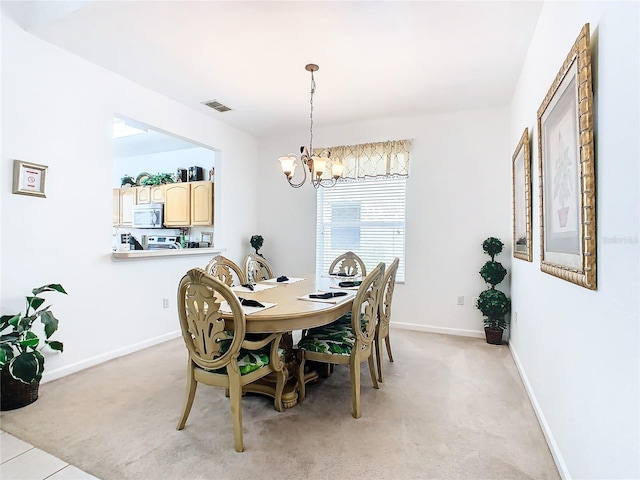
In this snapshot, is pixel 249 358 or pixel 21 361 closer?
pixel 249 358

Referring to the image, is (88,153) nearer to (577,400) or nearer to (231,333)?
(231,333)

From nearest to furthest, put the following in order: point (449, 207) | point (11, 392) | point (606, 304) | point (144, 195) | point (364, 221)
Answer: point (606, 304) < point (11, 392) < point (449, 207) < point (364, 221) < point (144, 195)

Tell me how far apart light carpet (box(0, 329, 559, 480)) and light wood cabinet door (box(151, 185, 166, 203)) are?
3.16 meters

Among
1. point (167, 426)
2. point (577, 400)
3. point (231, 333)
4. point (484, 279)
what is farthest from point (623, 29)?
point (484, 279)

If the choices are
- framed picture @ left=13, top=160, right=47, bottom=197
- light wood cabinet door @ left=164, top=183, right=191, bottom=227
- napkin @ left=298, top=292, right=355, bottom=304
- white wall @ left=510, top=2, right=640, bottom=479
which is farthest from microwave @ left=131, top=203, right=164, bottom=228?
white wall @ left=510, top=2, right=640, bottom=479

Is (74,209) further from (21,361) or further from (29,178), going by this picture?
(21,361)

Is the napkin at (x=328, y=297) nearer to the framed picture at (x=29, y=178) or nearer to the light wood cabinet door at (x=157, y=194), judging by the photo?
the framed picture at (x=29, y=178)

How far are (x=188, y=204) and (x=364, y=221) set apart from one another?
8.44 ft

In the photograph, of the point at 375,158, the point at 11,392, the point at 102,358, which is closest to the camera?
the point at 11,392

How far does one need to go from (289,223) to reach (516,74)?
322cm

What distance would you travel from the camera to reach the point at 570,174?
150 centimetres

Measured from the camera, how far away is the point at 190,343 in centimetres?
197

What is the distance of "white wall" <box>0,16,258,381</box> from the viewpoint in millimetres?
2549

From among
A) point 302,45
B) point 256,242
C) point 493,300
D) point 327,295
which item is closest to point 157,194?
point 256,242
